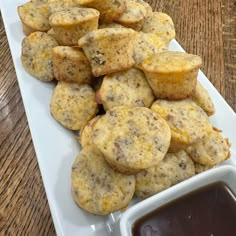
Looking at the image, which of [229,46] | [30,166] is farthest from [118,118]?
[229,46]

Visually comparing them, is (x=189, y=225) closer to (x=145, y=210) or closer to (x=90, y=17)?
(x=145, y=210)

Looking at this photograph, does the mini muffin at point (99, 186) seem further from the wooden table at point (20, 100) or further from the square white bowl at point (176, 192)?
the wooden table at point (20, 100)

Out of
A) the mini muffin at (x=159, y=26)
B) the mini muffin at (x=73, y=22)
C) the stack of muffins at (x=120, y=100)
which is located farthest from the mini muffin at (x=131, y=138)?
the mini muffin at (x=159, y=26)

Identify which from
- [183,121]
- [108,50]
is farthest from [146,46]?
[183,121]

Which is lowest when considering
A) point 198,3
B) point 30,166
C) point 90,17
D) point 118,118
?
point 30,166

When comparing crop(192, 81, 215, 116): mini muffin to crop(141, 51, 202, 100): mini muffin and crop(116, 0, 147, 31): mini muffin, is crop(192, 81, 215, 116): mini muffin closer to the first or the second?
crop(141, 51, 202, 100): mini muffin

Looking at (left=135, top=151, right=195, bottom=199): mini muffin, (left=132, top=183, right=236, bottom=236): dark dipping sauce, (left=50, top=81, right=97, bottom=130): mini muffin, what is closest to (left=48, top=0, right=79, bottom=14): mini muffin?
(left=50, top=81, right=97, bottom=130): mini muffin
